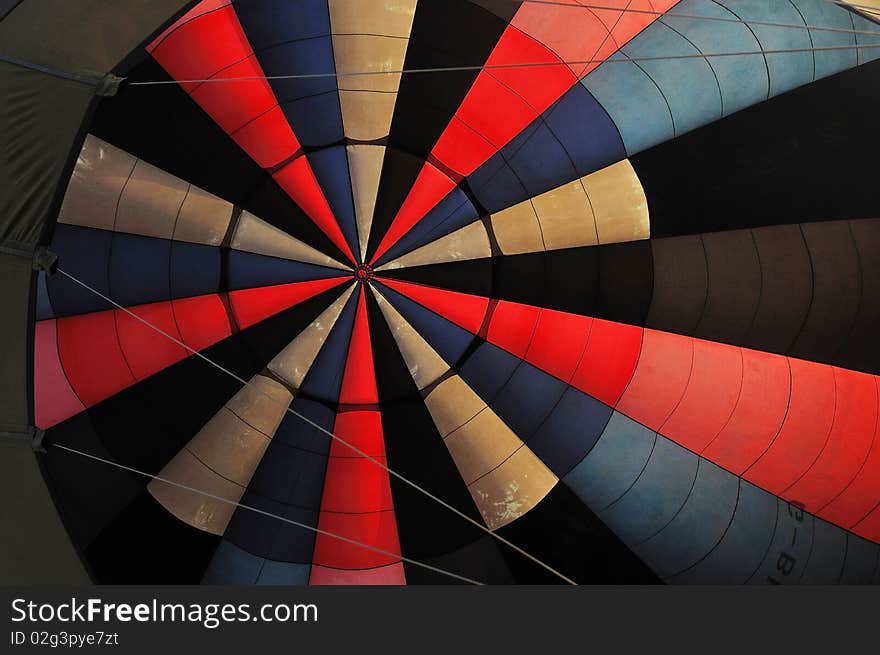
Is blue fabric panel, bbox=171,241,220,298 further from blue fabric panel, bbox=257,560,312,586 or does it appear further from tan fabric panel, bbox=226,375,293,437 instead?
blue fabric panel, bbox=257,560,312,586

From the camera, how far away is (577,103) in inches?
156

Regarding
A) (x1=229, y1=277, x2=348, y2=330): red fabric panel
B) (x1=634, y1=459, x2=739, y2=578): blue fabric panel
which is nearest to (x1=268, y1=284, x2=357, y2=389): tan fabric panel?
(x1=229, y1=277, x2=348, y2=330): red fabric panel

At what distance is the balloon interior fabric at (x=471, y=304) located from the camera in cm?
388

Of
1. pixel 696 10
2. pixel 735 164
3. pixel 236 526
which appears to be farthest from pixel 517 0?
pixel 236 526

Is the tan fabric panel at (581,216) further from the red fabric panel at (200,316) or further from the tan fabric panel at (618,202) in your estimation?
the red fabric panel at (200,316)

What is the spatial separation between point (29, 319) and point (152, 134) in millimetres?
1369

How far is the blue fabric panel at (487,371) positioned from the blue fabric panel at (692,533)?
1218 millimetres

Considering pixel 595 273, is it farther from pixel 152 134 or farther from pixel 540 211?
pixel 152 134

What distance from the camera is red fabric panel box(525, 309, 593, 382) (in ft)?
13.2

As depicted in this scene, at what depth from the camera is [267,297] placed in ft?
13.1

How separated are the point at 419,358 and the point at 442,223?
2.50ft

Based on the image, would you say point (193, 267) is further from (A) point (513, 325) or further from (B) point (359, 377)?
(A) point (513, 325)

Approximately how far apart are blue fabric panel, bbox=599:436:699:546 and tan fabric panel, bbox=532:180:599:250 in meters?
1.30

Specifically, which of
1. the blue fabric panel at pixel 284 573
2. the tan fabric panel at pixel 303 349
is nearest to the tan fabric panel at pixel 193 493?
the blue fabric panel at pixel 284 573
